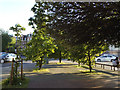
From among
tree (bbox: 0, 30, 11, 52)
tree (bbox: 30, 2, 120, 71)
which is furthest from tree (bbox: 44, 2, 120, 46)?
tree (bbox: 0, 30, 11, 52)

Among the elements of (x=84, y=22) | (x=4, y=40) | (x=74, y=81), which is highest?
(x=4, y=40)

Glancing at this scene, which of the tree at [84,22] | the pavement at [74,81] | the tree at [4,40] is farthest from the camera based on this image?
the tree at [4,40]

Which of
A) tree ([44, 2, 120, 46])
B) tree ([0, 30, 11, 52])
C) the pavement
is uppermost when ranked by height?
tree ([0, 30, 11, 52])

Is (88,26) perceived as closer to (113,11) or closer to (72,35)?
(72,35)

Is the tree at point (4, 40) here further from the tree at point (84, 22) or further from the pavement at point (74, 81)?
the tree at point (84, 22)

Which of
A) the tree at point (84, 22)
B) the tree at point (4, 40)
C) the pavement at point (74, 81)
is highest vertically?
the tree at point (4, 40)

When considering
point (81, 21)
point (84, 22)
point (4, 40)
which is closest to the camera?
point (84, 22)

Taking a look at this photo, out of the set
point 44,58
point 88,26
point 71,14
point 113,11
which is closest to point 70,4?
point 71,14

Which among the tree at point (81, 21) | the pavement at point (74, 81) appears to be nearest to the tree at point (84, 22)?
the tree at point (81, 21)

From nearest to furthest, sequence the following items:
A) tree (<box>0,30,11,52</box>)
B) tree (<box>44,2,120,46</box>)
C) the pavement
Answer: the pavement < tree (<box>44,2,120,46</box>) < tree (<box>0,30,11,52</box>)

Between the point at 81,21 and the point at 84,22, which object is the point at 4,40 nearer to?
the point at 81,21

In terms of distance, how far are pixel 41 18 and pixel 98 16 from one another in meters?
3.38

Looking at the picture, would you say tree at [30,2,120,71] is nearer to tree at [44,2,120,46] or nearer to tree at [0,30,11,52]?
tree at [44,2,120,46]

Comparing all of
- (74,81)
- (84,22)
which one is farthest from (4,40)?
(84,22)
